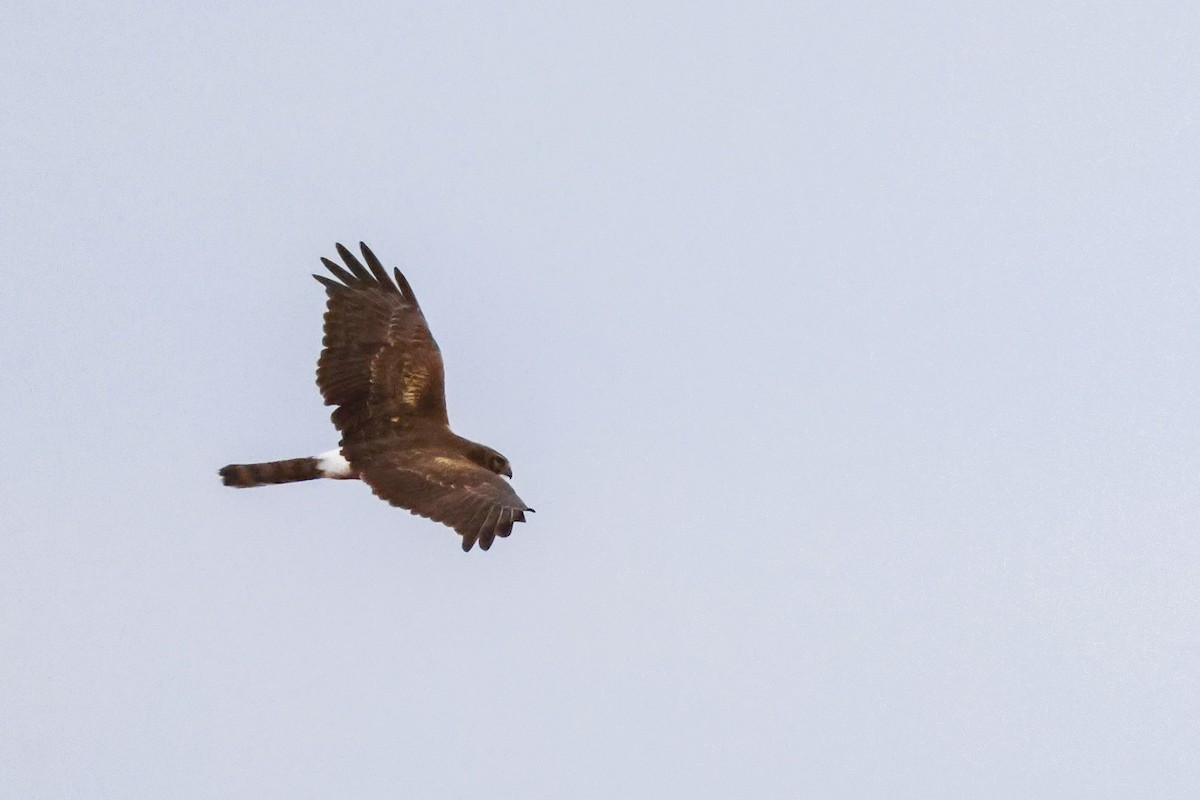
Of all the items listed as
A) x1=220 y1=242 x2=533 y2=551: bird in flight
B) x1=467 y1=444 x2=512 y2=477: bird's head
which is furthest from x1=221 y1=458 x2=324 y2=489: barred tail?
x1=467 y1=444 x2=512 y2=477: bird's head

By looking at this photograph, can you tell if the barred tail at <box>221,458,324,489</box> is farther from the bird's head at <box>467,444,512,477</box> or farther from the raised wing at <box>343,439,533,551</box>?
the bird's head at <box>467,444,512,477</box>

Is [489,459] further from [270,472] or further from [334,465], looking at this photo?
[270,472]

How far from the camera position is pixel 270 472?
2528cm

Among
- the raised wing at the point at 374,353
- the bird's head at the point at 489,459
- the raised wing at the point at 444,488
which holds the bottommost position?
the raised wing at the point at 444,488

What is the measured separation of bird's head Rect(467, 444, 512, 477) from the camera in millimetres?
24562

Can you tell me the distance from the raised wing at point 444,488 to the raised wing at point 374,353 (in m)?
A: 0.52

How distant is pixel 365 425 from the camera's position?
2534 cm

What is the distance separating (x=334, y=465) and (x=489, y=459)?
5.95 feet

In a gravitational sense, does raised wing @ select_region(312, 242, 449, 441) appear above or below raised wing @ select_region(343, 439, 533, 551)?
above

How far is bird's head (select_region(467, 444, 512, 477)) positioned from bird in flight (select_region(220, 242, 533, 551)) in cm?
1

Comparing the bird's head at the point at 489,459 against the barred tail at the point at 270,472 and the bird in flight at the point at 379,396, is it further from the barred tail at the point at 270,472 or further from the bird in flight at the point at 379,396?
the barred tail at the point at 270,472

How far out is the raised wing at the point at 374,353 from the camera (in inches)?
1000

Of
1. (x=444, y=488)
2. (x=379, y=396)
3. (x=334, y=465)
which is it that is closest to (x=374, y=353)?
(x=379, y=396)

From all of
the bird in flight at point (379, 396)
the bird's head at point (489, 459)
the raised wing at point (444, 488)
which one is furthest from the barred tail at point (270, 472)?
the bird's head at point (489, 459)
